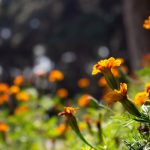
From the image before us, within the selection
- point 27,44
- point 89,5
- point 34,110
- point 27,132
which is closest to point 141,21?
point 34,110

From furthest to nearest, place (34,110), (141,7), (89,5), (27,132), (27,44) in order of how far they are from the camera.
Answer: (27,44)
(89,5)
(141,7)
(34,110)
(27,132)

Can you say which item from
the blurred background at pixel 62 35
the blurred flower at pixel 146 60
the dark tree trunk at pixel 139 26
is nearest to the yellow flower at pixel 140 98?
the blurred flower at pixel 146 60

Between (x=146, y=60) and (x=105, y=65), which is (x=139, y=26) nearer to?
(x=146, y=60)

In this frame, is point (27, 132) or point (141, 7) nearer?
point (27, 132)

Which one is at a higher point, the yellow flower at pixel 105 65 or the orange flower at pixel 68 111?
the yellow flower at pixel 105 65

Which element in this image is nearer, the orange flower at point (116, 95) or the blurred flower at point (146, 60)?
the orange flower at point (116, 95)

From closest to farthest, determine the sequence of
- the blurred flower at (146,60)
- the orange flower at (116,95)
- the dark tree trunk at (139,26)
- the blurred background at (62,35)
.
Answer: the orange flower at (116,95)
the blurred flower at (146,60)
the dark tree trunk at (139,26)
the blurred background at (62,35)

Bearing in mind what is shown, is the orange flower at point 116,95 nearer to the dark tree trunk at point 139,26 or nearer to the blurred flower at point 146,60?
the blurred flower at point 146,60

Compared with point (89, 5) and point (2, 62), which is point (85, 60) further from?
point (2, 62)

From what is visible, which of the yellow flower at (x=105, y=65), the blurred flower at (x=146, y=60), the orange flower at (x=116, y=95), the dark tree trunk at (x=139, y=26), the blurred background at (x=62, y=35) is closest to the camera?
the orange flower at (x=116, y=95)
